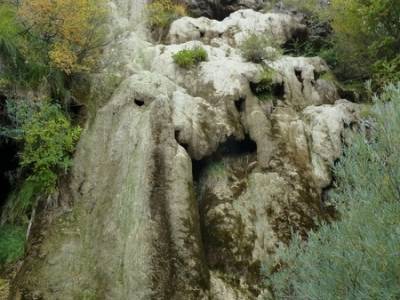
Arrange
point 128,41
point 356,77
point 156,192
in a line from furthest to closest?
point 356,77
point 128,41
point 156,192

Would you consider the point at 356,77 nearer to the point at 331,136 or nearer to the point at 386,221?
the point at 331,136

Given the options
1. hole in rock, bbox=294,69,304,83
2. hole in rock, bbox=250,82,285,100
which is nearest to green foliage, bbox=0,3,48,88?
hole in rock, bbox=250,82,285,100

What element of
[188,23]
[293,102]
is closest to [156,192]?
[293,102]

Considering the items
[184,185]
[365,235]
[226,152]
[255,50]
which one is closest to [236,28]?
[255,50]

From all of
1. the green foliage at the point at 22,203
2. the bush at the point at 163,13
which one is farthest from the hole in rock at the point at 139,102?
the bush at the point at 163,13

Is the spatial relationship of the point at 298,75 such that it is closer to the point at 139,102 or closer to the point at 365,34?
the point at 365,34

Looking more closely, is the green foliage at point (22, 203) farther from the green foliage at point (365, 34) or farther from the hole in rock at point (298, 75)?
the green foliage at point (365, 34)
